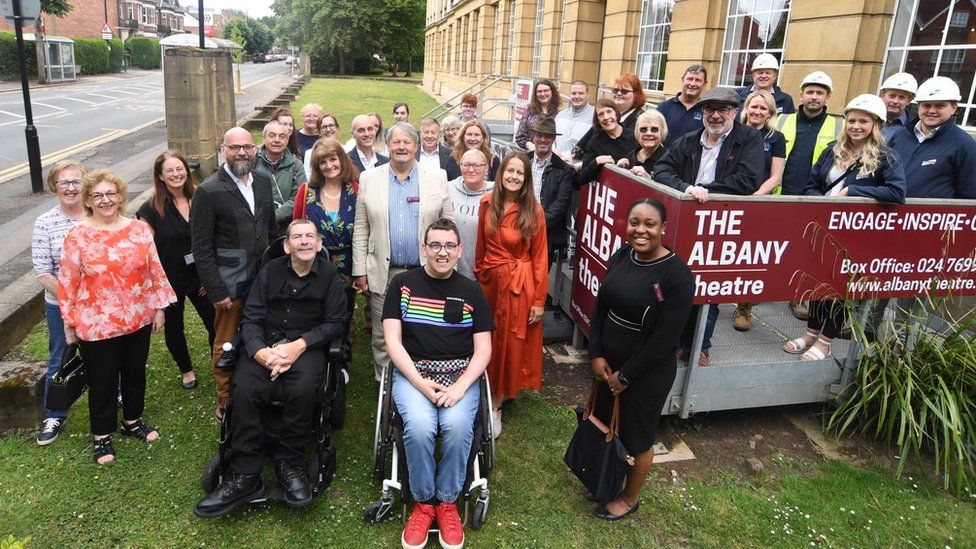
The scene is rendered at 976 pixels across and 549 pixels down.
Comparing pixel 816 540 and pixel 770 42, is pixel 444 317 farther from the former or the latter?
pixel 770 42

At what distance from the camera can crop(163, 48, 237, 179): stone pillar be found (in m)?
9.55

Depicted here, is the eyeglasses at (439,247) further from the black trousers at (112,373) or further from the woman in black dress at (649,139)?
the black trousers at (112,373)

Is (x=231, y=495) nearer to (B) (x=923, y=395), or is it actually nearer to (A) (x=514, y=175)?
(A) (x=514, y=175)

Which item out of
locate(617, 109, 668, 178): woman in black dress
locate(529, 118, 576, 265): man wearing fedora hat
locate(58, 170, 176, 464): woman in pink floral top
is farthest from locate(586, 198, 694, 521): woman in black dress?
locate(58, 170, 176, 464): woman in pink floral top

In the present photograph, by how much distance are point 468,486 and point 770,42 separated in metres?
7.50

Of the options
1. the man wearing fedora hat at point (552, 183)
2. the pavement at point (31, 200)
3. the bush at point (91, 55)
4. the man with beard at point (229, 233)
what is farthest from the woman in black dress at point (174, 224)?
the bush at point (91, 55)

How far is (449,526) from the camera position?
127 inches

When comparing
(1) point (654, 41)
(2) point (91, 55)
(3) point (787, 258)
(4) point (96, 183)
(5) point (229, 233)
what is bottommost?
(5) point (229, 233)

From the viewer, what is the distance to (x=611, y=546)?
331 cm

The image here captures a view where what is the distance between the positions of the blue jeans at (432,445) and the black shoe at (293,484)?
0.61m

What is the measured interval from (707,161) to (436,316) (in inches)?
87.5

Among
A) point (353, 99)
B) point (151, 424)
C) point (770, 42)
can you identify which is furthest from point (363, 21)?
point (151, 424)

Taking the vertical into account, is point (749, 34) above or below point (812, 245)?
above

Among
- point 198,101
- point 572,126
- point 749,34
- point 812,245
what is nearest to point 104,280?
point 812,245
